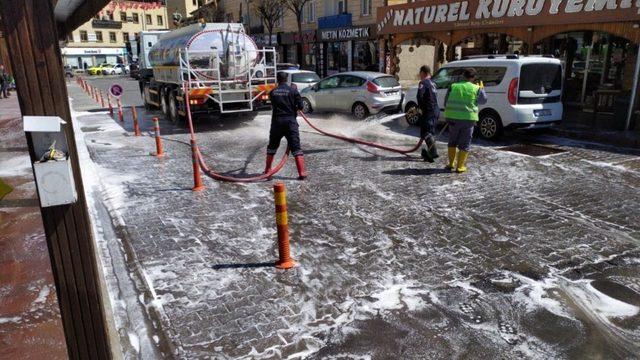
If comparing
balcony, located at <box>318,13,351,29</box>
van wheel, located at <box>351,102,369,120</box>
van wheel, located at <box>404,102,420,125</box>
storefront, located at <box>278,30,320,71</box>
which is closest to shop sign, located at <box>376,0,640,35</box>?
van wheel, located at <box>404,102,420,125</box>

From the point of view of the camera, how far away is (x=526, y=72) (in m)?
10.6

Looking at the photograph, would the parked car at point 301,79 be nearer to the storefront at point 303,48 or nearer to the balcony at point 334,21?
the balcony at point 334,21

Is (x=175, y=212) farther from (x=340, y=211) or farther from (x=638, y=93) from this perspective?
(x=638, y=93)

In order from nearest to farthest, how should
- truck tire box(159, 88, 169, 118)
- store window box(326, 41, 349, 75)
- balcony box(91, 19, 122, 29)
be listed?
1. truck tire box(159, 88, 169, 118)
2. store window box(326, 41, 349, 75)
3. balcony box(91, 19, 122, 29)

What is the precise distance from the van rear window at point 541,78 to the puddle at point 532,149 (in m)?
1.26

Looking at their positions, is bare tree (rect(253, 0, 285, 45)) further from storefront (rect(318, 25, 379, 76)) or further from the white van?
the white van

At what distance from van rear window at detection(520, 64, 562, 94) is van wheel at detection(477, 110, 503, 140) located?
0.89 m

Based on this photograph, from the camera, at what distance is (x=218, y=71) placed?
42.1ft

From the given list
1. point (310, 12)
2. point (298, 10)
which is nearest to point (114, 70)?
point (310, 12)

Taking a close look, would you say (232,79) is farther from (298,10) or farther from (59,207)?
(298,10)

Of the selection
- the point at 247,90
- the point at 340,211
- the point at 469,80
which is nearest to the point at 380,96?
the point at 247,90

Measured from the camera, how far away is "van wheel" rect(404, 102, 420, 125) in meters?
13.5

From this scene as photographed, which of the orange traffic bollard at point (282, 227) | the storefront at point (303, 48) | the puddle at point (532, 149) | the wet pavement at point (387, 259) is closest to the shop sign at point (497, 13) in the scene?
the puddle at point (532, 149)

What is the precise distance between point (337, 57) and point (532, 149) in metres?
22.0
